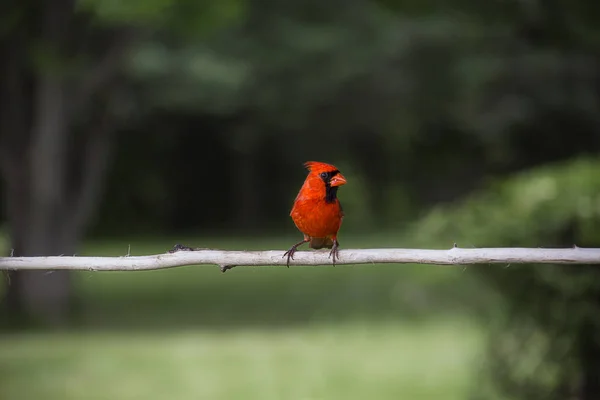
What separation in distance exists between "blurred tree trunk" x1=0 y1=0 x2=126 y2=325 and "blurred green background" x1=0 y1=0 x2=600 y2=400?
0.07 feet

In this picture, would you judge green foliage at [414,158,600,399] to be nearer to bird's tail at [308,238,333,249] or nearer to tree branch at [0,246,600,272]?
bird's tail at [308,238,333,249]

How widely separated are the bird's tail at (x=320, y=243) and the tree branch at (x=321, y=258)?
0.75 feet

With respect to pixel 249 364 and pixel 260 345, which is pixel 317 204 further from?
pixel 260 345

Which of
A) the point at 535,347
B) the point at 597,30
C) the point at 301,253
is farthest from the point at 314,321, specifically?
the point at 301,253

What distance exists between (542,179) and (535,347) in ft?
2.62

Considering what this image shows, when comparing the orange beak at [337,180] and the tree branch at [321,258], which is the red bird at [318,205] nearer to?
the orange beak at [337,180]

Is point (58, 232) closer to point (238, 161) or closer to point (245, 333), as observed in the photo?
point (245, 333)

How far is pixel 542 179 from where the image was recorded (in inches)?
187

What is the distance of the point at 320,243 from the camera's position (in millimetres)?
2727

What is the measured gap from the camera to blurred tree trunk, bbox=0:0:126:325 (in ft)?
30.7

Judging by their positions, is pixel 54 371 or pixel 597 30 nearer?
pixel 597 30

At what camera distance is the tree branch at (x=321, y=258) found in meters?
2.34

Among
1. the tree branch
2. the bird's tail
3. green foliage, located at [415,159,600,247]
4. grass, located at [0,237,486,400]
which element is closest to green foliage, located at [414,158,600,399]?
green foliage, located at [415,159,600,247]

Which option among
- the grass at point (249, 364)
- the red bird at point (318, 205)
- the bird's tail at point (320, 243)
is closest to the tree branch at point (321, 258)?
the red bird at point (318, 205)
